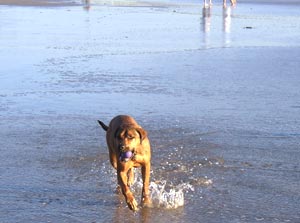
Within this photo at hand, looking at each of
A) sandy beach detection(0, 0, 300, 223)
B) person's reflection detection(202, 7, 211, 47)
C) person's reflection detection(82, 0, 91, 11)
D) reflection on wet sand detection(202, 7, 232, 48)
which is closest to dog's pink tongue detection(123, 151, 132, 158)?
sandy beach detection(0, 0, 300, 223)

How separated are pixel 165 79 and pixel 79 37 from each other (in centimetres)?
672

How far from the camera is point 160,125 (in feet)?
25.7

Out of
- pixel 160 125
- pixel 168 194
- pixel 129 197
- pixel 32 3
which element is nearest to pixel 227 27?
pixel 160 125

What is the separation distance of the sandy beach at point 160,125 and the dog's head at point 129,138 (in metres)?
0.52

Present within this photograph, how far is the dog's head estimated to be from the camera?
514cm

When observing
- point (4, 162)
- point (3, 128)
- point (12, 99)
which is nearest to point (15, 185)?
point (4, 162)

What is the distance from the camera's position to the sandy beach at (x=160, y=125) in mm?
5363

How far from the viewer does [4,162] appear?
638 centimetres

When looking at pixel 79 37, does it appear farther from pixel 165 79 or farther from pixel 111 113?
pixel 111 113

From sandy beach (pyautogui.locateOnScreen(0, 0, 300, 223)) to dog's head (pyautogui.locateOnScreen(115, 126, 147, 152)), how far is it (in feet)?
1.70

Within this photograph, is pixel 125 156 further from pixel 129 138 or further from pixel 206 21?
pixel 206 21

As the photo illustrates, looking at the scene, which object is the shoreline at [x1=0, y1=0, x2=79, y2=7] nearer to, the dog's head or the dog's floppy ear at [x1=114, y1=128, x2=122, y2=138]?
the dog's floppy ear at [x1=114, y1=128, x2=122, y2=138]

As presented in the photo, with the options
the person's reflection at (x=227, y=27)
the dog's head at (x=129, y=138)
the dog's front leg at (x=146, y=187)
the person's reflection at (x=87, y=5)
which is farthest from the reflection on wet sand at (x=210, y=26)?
the dog's head at (x=129, y=138)

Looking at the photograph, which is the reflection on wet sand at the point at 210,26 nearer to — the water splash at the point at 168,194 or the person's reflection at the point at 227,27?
the person's reflection at the point at 227,27
